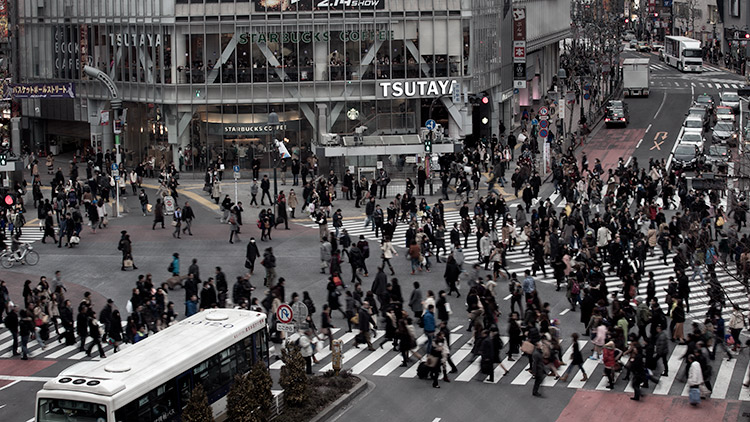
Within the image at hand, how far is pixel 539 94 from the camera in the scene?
9950 cm

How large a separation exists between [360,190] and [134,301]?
22836 mm

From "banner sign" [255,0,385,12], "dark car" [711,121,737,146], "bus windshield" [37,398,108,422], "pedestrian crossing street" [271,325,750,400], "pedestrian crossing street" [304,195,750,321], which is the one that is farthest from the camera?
"dark car" [711,121,737,146]

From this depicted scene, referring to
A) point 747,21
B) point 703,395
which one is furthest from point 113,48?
point 747,21

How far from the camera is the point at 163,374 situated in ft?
74.7

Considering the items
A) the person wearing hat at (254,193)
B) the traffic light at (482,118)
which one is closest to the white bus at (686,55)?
the traffic light at (482,118)

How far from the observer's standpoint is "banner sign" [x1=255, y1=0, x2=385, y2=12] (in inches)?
2628

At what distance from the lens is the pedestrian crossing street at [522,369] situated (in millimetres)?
28203

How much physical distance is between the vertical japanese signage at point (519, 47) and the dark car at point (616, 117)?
283 inches

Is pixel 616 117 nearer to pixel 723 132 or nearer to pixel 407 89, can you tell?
pixel 723 132

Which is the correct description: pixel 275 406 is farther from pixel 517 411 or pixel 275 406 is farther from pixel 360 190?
pixel 360 190

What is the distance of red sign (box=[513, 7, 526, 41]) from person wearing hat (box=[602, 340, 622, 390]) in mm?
57298

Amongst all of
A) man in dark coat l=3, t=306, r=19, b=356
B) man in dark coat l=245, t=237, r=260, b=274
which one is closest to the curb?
man in dark coat l=3, t=306, r=19, b=356

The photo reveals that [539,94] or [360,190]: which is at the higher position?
[539,94]

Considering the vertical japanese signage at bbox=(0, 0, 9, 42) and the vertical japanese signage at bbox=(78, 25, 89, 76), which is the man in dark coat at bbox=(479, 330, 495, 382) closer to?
the vertical japanese signage at bbox=(78, 25, 89, 76)
